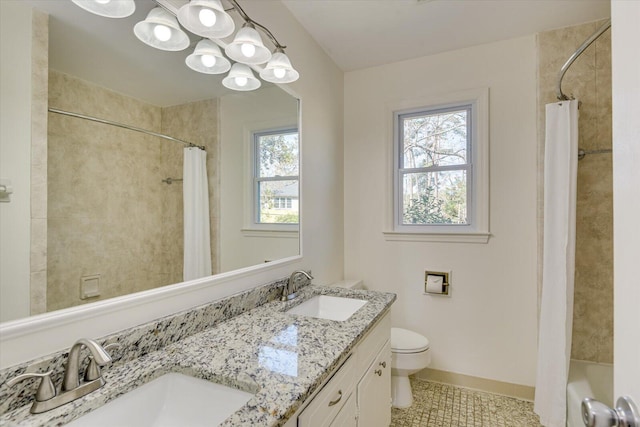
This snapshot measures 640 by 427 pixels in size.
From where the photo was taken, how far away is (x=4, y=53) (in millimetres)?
727

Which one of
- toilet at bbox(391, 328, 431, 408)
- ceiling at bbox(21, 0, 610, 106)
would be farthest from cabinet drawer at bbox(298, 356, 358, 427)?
ceiling at bbox(21, 0, 610, 106)

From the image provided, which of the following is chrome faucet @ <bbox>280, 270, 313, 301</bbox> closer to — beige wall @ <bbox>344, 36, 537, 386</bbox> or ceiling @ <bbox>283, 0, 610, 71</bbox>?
beige wall @ <bbox>344, 36, 537, 386</bbox>

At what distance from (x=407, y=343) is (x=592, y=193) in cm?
160

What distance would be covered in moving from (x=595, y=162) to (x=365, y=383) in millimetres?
2092

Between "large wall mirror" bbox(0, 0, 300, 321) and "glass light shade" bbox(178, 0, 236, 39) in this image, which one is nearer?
"large wall mirror" bbox(0, 0, 300, 321)

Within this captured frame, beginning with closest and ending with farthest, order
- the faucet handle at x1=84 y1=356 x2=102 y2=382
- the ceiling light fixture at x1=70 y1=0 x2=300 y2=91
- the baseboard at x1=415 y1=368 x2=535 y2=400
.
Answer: the faucet handle at x1=84 y1=356 x2=102 y2=382 → the ceiling light fixture at x1=70 y1=0 x2=300 y2=91 → the baseboard at x1=415 y1=368 x2=535 y2=400

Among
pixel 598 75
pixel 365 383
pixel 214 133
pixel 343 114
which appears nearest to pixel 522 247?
pixel 598 75

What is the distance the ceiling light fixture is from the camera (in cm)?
104

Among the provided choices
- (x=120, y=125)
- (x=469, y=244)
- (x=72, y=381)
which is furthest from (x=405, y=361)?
(x=120, y=125)

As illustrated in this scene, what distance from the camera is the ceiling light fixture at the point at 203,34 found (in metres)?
1.04

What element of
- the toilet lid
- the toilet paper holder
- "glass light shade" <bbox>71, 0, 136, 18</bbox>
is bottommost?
the toilet lid

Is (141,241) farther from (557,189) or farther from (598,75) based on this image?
(598,75)

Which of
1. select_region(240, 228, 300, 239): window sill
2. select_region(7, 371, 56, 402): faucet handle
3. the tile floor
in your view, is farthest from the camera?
the tile floor

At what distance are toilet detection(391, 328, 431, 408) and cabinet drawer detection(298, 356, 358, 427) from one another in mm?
921
